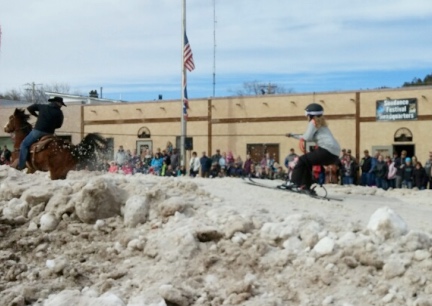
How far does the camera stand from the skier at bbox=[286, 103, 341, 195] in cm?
1229

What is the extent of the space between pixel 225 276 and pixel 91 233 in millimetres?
2038

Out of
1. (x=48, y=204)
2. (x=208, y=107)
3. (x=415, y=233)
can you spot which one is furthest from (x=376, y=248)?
(x=208, y=107)

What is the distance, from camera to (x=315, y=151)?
489 inches

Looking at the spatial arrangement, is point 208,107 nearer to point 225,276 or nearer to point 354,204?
point 354,204

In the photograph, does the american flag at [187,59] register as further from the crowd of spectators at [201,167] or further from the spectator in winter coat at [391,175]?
the spectator in winter coat at [391,175]

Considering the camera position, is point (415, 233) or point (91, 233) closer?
point (415, 233)

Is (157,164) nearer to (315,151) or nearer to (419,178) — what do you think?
(419,178)

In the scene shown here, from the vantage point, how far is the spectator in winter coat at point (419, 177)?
2112cm

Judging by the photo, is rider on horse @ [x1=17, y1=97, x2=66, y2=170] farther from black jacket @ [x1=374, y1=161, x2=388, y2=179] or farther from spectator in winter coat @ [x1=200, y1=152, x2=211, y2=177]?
black jacket @ [x1=374, y1=161, x2=388, y2=179]

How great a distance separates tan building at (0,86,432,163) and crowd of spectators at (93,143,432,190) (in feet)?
18.3

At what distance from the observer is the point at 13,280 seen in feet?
25.2

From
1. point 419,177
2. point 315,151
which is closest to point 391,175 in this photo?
point 419,177

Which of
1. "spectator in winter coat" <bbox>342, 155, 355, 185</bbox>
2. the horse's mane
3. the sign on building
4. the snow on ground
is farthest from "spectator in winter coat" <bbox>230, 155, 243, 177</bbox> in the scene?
the snow on ground

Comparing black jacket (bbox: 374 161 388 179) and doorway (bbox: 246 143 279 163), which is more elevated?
doorway (bbox: 246 143 279 163)
